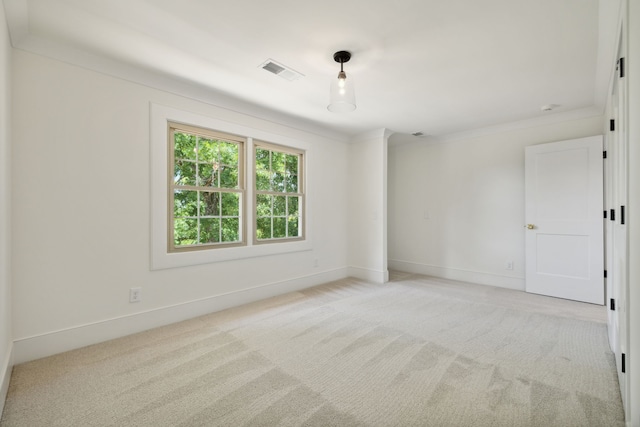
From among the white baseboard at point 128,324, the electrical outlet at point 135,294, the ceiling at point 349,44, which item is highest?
the ceiling at point 349,44

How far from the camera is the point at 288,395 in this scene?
1781 mm

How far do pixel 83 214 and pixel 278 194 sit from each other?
2.14 m

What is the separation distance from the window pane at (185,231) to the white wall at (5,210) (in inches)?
48.3

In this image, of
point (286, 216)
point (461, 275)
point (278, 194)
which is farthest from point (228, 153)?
point (461, 275)

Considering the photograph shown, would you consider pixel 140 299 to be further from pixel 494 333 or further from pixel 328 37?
pixel 494 333

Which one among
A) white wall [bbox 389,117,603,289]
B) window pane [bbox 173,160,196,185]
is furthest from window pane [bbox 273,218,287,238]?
white wall [bbox 389,117,603,289]

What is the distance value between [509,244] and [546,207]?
28.2 inches

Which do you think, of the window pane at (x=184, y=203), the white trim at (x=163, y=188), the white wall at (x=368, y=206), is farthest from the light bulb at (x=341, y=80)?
the white wall at (x=368, y=206)

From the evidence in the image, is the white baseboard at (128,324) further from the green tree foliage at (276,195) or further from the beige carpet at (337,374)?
the green tree foliage at (276,195)

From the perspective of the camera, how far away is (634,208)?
53.6 inches

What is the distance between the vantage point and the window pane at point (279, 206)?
404 cm

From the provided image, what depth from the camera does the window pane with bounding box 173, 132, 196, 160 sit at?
3.11 meters

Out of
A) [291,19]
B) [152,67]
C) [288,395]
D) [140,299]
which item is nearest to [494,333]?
[288,395]

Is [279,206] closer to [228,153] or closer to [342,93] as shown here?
[228,153]
